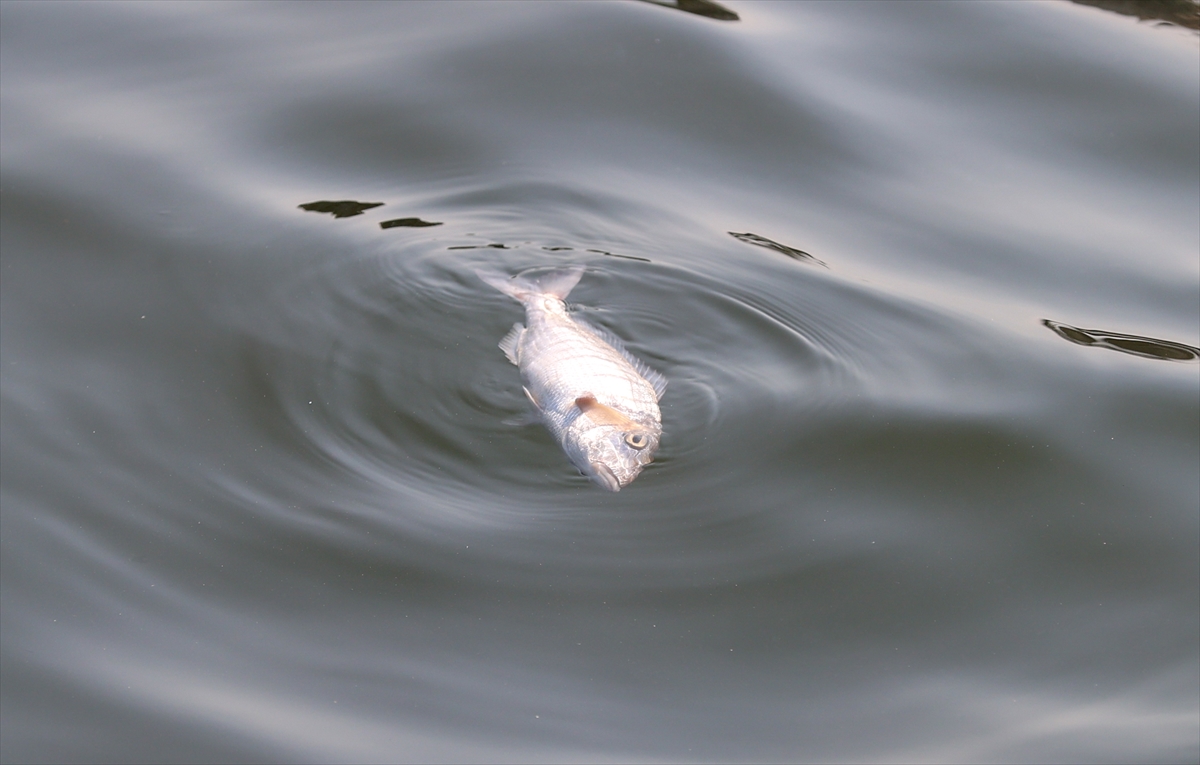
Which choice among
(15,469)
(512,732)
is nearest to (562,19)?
(15,469)

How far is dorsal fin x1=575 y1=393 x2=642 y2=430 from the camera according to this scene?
4.32 m

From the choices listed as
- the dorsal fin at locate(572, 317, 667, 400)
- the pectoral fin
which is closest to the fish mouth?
the dorsal fin at locate(572, 317, 667, 400)

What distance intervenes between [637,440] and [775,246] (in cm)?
166

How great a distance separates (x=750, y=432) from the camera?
15.0 ft

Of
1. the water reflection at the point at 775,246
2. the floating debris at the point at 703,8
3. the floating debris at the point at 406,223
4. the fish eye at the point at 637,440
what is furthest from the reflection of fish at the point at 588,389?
the floating debris at the point at 703,8

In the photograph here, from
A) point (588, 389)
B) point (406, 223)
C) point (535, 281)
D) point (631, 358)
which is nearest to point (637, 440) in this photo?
point (588, 389)

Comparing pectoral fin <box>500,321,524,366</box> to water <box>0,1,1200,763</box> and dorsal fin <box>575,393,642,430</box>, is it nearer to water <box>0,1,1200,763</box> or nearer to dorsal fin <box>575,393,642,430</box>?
water <box>0,1,1200,763</box>

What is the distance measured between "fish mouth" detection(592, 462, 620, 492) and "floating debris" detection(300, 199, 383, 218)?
207cm

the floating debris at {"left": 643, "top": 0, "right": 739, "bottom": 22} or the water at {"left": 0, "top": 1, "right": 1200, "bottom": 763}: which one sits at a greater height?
the floating debris at {"left": 643, "top": 0, "right": 739, "bottom": 22}

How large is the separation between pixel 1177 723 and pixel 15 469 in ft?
12.4

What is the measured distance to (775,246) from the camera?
18.3ft

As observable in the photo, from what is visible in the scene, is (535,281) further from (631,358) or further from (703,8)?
(703,8)

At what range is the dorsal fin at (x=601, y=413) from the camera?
4324 mm

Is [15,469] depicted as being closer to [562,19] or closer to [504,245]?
[504,245]
